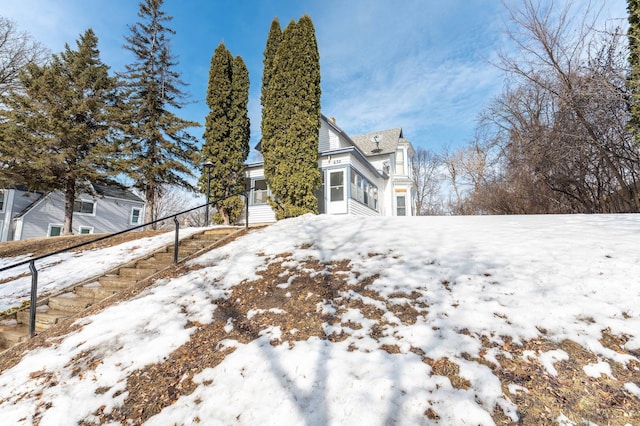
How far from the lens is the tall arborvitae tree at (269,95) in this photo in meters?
14.0

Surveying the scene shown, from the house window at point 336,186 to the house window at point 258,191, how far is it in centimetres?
360

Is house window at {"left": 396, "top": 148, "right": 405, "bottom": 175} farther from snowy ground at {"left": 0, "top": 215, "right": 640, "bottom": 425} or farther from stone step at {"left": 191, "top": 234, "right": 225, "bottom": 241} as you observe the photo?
snowy ground at {"left": 0, "top": 215, "right": 640, "bottom": 425}

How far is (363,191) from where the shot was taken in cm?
1572

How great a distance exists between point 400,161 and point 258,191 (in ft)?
38.3

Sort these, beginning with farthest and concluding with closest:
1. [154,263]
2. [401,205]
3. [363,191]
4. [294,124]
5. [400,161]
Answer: [400,161], [401,205], [363,191], [294,124], [154,263]

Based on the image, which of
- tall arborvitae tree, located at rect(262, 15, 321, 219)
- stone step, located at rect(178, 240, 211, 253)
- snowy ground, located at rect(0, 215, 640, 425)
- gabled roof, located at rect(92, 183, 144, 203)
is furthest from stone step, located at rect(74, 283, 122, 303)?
gabled roof, located at rect(92, 183, 144, 203)

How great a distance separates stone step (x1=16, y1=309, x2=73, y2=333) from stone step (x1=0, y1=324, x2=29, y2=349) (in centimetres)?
17

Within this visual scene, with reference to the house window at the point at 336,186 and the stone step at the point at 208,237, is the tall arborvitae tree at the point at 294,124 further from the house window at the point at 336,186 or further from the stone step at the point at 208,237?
the stone step at the point at 208,237

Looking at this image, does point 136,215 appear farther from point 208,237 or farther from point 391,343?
point 391,343

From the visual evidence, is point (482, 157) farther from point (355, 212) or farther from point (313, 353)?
point (313, 353)

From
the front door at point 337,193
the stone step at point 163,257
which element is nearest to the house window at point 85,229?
the front door at point 337,193

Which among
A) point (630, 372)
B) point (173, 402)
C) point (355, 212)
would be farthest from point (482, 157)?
point (173, 402)

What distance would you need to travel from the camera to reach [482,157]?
23266 millimetres

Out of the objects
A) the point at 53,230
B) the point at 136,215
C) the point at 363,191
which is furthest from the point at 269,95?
the point at 53,230
